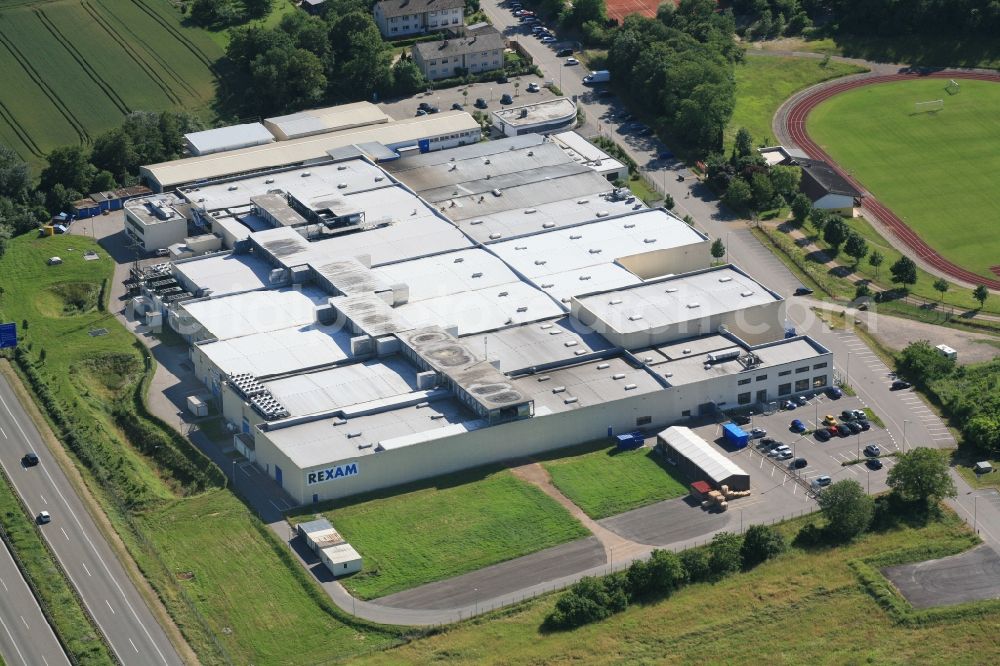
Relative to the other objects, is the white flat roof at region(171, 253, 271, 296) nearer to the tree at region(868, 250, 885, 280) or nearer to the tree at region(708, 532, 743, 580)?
the tree at region(708, 532, 743, 580)

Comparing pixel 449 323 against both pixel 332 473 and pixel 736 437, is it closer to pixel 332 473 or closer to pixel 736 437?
pixel 332 473

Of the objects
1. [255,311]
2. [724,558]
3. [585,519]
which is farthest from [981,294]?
[255,311]

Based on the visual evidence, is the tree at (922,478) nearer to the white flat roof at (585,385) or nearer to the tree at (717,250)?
the white flat roof at (585,385)

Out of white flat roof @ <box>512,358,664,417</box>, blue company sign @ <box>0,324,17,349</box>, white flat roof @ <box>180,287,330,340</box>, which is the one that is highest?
white flat roof @ <box>512,358,664,417</box>

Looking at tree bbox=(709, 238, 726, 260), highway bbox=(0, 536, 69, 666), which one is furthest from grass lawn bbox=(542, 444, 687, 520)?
highway bbox=(0, 536, 69, 666)

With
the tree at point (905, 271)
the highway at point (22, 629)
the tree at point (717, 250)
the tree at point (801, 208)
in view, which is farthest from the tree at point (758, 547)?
the tree at point (801, 208)

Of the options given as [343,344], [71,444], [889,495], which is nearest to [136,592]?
[71,444]
